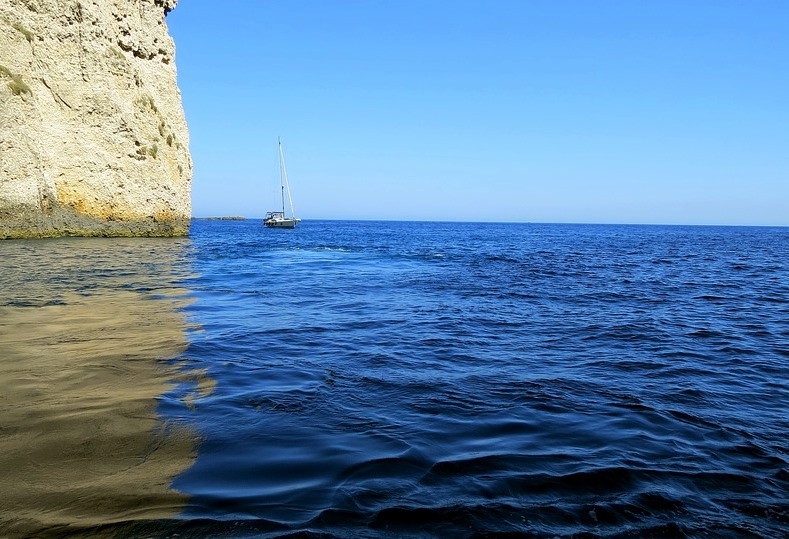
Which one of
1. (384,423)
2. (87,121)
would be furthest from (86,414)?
(87,121)

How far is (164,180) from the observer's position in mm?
38156

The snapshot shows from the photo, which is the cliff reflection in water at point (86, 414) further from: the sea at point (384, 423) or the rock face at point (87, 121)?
the rock face at point (87, 121)

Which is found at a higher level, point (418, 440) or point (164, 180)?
point (164, 180)

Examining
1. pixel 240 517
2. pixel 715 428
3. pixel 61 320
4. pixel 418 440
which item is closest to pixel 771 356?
pixel 715 428

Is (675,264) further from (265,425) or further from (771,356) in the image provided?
(265,425)

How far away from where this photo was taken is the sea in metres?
3.11

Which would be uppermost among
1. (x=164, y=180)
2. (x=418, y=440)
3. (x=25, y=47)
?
(x=25, y=47)

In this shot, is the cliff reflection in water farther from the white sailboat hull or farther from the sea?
the white sailboat hull

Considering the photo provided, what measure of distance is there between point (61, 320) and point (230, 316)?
2.74m

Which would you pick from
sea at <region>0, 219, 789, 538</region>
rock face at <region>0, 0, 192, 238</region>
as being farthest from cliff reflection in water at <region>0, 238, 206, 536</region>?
rock face at <region>0, 0, 192, 238</region>

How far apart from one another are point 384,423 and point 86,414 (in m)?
2.57

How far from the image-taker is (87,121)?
33312 millimetres

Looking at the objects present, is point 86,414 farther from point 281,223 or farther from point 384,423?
point 281,223

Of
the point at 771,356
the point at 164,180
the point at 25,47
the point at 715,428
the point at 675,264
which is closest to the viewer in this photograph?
the point at 715,428
